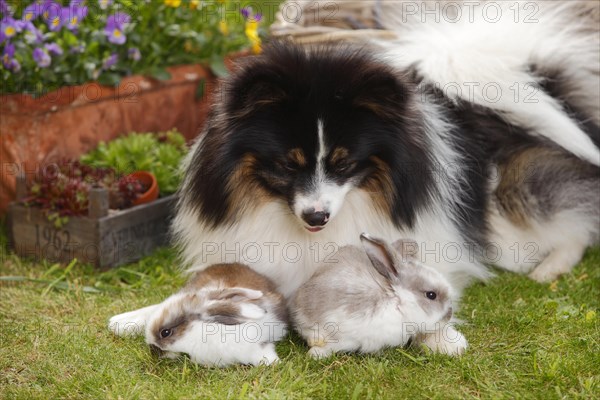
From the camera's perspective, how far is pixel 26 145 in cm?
423

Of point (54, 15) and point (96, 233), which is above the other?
point (54, 15)

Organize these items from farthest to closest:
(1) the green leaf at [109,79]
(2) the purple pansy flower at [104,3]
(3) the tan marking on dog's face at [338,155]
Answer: (1) the green leaf at [109,79] < (2) the purple pansy flower at [104,3] < (3) the tan marking on dog's face at [338,155]

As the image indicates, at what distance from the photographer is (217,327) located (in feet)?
8.87

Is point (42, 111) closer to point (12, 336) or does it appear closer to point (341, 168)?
point (12, 336)

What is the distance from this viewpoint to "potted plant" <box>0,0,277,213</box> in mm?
4191

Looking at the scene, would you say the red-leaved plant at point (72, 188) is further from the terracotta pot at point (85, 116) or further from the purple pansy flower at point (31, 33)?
the purple pansy flower at point (31, 33)

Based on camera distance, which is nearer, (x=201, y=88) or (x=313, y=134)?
(x=313, y=134)

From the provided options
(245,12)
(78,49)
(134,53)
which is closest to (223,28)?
(245,12)

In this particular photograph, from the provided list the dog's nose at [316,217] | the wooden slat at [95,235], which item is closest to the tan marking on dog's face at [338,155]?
the dog's nose at [316,217]

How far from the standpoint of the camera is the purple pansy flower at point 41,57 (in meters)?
4.09

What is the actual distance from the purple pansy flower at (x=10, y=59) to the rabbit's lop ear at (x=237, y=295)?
2132mm

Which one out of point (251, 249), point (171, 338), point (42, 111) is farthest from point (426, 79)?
point (42, 111)

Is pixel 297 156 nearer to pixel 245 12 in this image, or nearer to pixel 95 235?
pixel 95 235

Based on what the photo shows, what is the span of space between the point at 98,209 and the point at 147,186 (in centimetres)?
45
